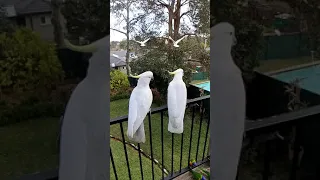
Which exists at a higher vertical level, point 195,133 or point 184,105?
point 184,105

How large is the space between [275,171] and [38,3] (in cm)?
118

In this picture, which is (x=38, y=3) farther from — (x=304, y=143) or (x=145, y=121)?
(x=304, y=143)

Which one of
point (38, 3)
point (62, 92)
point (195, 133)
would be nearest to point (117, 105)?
point (62, 92)

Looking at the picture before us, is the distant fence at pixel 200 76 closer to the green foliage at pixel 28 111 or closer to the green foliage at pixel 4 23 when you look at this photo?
the green foliage at pixel 28 111

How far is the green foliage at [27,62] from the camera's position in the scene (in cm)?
107

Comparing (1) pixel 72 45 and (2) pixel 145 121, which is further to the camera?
(2) pixel 145 121

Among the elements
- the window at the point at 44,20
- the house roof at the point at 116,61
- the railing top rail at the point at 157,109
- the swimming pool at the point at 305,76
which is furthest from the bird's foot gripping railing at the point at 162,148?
the window at the point at 44,20

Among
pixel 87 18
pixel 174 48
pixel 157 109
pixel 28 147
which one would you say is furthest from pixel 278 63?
pixel 28 147

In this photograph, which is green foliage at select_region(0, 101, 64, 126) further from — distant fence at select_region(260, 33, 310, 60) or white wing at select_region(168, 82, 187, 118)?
distant fence at select_region(260, 33, 310, 60)

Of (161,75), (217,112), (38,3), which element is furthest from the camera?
(161,75)

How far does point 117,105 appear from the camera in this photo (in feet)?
4.58

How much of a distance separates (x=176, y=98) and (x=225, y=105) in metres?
0.24

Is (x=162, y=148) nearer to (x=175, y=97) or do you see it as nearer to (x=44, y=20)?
(x=175, y=97)

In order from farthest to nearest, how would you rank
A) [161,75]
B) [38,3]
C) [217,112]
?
[161,75] → [217,112] → [38,3]
